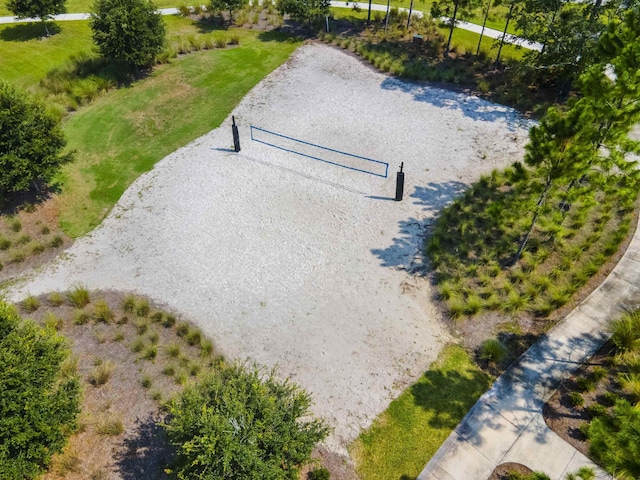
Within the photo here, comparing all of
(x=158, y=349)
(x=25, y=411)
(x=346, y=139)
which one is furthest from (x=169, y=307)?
(x=346, y=139)

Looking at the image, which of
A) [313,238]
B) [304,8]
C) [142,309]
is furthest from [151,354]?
[304,8]

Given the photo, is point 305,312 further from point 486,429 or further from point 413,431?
point 486,429

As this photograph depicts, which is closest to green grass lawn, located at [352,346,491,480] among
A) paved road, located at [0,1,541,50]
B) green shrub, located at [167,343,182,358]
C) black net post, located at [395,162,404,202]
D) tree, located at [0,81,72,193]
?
green shrub, located at [167,343,182,358]

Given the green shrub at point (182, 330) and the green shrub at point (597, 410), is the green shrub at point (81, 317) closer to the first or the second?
the green shrub at point (182, 330)

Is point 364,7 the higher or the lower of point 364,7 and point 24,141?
the higher

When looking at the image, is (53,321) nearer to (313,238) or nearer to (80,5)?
(313,238)

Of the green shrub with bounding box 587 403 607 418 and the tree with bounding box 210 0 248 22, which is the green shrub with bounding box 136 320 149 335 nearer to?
the green shrub with bounding box 587 403 607 418
